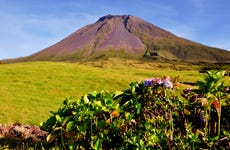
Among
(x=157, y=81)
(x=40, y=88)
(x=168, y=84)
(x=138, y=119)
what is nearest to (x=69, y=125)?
(x=138, y=119)

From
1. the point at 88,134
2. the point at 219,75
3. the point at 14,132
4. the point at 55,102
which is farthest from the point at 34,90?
the point at 219,75

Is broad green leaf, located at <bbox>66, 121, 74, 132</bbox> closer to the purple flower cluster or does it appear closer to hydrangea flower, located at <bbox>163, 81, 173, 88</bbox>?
the purple flower cluster

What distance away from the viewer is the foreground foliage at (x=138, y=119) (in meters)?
6.24

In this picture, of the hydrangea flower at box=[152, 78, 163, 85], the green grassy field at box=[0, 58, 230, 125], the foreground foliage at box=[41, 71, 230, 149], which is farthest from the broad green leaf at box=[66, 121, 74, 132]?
the green grassy field at box=[0, 58, 230, 125]

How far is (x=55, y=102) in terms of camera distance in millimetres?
28672

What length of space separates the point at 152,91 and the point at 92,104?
1.19 metres

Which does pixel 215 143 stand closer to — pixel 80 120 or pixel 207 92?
pixel 207 92

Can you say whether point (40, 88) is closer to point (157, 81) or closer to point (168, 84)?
point (157, 81)

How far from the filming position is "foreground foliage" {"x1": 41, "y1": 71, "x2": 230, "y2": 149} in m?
6.24

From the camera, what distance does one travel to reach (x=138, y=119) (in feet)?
22.7

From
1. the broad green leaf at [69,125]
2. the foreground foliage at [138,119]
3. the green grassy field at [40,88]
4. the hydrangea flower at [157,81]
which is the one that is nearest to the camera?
the foreground foliage at [138,119]

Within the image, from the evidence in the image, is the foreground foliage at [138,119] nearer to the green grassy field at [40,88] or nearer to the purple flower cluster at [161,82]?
the purple flower cluster at [161,82]

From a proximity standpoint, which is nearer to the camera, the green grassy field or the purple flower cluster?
the purple flower cluster

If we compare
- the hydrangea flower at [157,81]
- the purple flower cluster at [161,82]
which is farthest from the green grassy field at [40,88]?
the hydrangea flower at [157,81]
